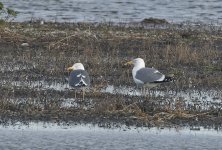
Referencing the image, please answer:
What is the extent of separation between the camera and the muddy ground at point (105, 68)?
12992 mm

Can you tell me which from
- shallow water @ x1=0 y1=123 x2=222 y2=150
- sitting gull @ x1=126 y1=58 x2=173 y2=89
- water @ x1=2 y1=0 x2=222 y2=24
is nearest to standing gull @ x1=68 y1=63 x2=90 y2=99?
sitting gull @ x1=126 y1=58 x2=173 y2=89

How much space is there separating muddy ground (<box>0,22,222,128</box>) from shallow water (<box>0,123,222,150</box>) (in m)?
0.42

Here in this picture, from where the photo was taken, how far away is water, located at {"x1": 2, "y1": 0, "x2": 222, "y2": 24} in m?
30.5

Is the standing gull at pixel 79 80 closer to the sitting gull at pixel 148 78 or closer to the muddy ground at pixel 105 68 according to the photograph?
the muddy ground at pixel 105 68

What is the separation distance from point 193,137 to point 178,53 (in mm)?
7098

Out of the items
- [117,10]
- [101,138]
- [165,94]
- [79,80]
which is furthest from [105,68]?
[117,10]

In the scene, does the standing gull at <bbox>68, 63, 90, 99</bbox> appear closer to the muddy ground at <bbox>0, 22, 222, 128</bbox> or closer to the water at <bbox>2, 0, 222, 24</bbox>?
the muddy ground at <bbox>0, 22, 222, 128</bbox>

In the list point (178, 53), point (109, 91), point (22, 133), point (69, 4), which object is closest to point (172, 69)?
point (178, 53)

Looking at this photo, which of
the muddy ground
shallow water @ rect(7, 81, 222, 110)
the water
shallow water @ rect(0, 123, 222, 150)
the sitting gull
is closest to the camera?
shallow water @ rect(0, 123, 222, 150)

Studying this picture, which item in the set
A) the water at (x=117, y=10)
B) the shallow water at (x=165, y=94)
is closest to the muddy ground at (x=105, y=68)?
the shallow water at (x=165, y=94)

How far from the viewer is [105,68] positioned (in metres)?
17.4

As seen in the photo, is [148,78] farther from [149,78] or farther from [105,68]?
[105,68]

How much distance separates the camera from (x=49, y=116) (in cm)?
1287

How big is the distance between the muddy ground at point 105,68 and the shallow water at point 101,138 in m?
0.42
